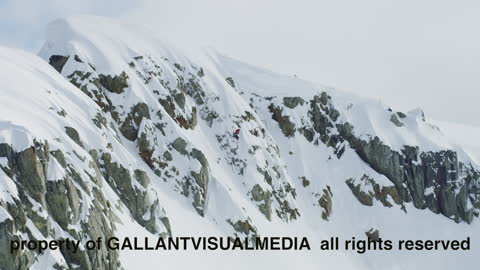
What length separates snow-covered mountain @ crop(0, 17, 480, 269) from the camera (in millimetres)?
35938

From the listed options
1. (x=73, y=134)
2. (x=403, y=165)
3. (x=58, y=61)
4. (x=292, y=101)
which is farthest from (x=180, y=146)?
(x=403, y=165)

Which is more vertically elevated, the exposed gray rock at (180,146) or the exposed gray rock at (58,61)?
the exposed gray rock at (58,61)

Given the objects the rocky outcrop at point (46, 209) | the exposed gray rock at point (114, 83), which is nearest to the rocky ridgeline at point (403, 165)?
the exposed gray rock at point (114, 83)

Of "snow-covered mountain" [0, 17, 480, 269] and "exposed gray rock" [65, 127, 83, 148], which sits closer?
"snow-covered mountain" [0, 17, 480, 269]

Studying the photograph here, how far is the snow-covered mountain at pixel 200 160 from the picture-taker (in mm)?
35938

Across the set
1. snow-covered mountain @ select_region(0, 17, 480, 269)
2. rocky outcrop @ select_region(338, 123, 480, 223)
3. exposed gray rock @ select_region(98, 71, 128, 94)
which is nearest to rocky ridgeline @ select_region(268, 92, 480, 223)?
rocky outcrop @ select_region(338, 123, 480, 223)

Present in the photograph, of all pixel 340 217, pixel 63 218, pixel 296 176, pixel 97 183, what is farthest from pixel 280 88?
pixel 63 218

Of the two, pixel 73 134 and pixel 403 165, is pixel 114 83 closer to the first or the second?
pixel 73 134

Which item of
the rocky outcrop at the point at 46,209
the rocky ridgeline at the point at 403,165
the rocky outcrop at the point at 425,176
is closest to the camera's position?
the rocky outcrop at the point at 46,209

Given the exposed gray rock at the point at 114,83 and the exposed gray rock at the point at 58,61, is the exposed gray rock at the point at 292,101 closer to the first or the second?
the exposed gray rock at the point at 114,83

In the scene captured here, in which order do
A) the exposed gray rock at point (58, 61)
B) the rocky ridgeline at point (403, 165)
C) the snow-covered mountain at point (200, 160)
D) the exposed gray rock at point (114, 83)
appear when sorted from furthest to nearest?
the rocky ridgeline at point (403, 165), the exposed gray rock at point (58, 61), the exposed gray rock at point (114, 83), the snow-covered mountain at point (200, 160)

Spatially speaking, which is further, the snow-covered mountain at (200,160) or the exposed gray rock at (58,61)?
the exposed gray rock at (58,61)

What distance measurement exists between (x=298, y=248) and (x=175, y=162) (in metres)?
16.3

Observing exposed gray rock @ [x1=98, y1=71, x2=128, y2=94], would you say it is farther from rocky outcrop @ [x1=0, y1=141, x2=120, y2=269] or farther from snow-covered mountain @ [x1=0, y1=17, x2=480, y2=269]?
rocky outcrop @ [x1=0, y1=141, x2=120, y2=269]
